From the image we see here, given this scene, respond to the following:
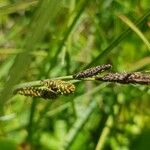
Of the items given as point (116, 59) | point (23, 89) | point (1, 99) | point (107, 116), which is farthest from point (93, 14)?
point (1, 99)

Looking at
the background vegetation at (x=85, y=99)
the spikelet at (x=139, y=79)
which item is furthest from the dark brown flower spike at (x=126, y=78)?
the background vegetation at (x=85, y=99)

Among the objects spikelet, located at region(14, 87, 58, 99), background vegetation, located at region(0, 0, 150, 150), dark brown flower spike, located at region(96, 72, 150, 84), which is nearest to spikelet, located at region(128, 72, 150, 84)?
dark brown flower spike, located at region(96, 72, 150, 84)

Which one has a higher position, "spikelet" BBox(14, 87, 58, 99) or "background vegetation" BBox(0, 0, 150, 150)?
"background vegetation" BBox(0, 0, 150, 150)

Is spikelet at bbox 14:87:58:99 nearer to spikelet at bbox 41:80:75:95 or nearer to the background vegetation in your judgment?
spikelet at bbox 41:80:75:95

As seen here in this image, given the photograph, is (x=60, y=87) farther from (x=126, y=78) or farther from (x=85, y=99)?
(x=85, y=99)

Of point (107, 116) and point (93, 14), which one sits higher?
point (93, 14)

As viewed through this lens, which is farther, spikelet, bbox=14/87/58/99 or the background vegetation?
the background vegetation

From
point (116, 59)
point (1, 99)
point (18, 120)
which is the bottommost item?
point (1, 99)

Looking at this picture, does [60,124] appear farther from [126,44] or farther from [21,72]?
[21,72]
